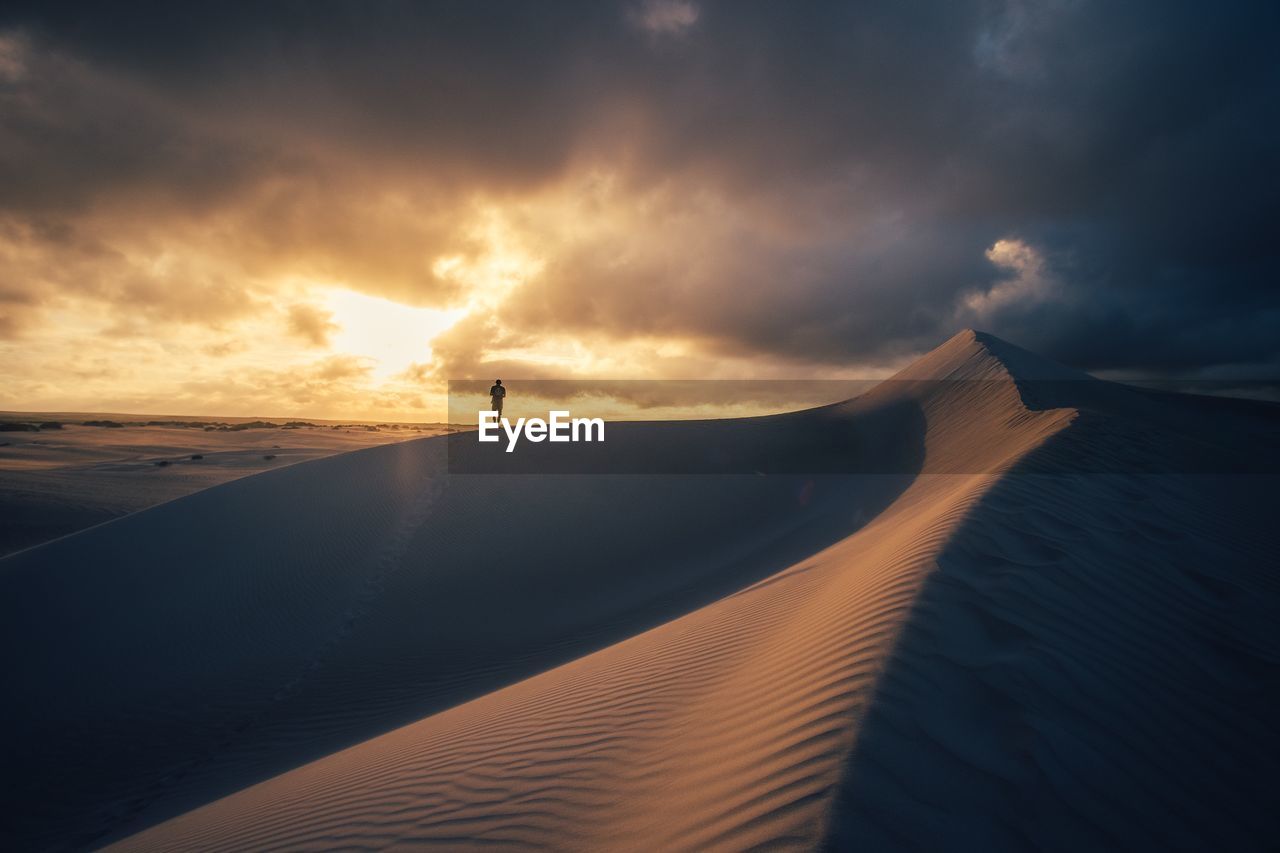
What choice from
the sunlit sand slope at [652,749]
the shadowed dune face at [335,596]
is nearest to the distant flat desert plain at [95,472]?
the shadowed dune face at [335,596]

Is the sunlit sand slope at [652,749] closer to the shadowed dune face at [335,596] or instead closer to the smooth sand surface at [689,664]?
the smooth sand surface at [689,664]

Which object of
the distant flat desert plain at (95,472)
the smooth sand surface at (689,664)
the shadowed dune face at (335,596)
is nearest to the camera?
the smooth sand surface at (689,664)

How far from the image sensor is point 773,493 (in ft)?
45.9

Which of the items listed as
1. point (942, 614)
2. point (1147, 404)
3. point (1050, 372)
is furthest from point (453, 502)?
point (1147, 404)

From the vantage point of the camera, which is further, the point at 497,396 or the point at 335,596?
the point at 497,396

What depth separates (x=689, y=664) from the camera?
438 centimetres

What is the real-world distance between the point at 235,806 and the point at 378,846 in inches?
95.4

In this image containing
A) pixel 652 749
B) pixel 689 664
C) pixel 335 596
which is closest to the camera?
pixel 652 749

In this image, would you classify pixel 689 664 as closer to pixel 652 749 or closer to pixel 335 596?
pixel 652 749

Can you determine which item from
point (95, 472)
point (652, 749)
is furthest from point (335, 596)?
point (95, 472)

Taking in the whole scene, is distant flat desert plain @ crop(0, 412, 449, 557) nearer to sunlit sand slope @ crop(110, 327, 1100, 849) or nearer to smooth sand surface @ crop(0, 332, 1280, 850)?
smooth sand surface @ crop(0, 332, 1280, 850)

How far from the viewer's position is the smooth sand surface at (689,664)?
8.11 ft

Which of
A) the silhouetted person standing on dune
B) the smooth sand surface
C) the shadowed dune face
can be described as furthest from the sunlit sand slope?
the silhouetted person standing on dune

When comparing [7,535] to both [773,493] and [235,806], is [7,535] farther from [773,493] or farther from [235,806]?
[773,493]
